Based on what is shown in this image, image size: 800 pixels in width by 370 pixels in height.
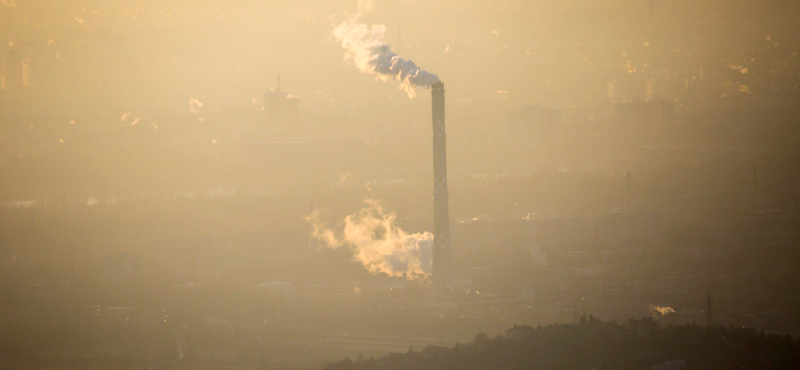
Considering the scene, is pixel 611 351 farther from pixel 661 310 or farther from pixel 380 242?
pixel 380 242

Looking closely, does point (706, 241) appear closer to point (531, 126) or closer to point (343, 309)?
point (343, 309)

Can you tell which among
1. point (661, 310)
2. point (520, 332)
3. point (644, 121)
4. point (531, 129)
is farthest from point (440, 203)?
point (644, 121)

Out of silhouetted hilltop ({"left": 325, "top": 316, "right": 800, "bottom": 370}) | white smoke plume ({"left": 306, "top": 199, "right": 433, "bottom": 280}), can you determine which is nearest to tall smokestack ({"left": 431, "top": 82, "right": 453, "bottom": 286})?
white smoke plume ({"left": 306, "top": 199, "right": 433, "bottom": 280})

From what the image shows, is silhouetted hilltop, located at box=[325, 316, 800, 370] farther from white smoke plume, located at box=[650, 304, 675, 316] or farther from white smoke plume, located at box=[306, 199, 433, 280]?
white smoke plume, located at box=[306, 199, 433, 280]

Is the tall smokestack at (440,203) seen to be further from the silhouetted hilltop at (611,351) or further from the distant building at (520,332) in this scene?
the silhouetted hilltop at (611,351)

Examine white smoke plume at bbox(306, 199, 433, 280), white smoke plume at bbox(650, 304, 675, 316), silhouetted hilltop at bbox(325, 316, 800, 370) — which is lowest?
silhouetted hilltop at bbox(325, 316, 800, 370)
